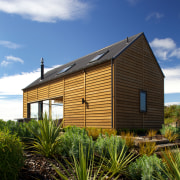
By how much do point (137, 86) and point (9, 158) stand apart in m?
9.48

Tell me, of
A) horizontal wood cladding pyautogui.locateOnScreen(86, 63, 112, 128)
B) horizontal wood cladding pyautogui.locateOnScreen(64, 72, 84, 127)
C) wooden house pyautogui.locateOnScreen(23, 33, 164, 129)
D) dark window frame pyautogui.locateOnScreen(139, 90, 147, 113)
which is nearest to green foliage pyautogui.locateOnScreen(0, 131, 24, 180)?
wooden house pyautogui.locateOnScreen(23, 33, 164, 129)

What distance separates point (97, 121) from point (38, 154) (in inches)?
242

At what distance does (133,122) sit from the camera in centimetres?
1113

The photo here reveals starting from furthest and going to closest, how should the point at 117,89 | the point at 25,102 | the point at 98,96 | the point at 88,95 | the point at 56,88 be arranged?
the point at 25,102 → the point at 56,88 → the point at 88,95 → the point at 98,96 → the point at 117,89

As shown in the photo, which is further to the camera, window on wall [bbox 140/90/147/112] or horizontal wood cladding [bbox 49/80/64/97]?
horizontal wood cladding [bbox 49/80/64/97]

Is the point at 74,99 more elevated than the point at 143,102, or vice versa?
the point at 74,99

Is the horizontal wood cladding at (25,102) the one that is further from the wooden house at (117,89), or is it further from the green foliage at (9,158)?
the green foliage at (9,158)

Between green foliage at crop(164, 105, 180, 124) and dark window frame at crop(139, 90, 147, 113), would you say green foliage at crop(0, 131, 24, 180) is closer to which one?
dark window frame at crop(139, 90, 147, 113)

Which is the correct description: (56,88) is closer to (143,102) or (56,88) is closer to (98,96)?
(98,96)

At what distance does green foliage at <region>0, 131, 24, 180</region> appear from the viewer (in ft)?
11.0

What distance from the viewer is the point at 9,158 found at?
11.2 feet

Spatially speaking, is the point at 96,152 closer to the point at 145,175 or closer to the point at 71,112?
the point at 145,175

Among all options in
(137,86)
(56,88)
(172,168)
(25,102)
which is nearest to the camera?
(172,168)

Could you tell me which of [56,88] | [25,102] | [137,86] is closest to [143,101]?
[137,86]
